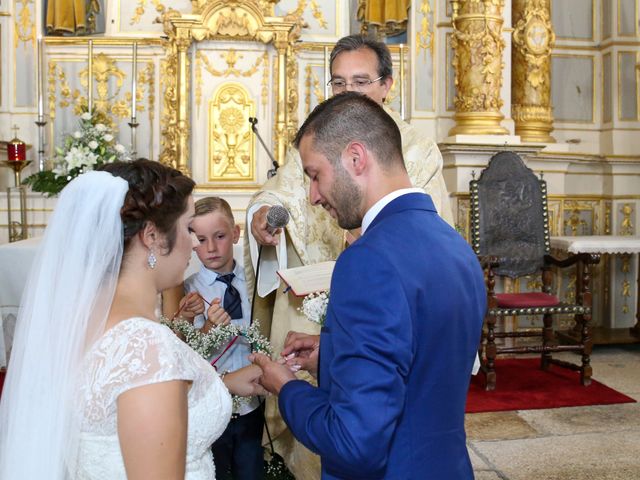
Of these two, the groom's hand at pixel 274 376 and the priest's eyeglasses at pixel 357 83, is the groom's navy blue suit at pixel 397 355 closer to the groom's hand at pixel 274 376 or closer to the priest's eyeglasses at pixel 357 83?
the groom's hand at pixel 274 376

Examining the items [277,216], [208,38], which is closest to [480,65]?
[208,38]

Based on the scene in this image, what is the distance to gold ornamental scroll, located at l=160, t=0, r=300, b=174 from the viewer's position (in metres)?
6.84

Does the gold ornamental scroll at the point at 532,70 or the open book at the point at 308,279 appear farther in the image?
the gold ornamental scroll at the point at 532,70

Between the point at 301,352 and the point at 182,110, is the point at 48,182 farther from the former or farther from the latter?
the point at 301,352

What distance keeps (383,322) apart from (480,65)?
18.7ft

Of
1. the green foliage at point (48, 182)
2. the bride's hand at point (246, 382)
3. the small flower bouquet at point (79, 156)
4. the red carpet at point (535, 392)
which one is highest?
the small flower bouquet at point (79, 156)

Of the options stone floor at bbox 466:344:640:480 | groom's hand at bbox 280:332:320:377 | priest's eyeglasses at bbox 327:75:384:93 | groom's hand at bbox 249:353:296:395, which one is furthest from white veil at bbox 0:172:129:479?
stone floor at bbox 466:344:640:480

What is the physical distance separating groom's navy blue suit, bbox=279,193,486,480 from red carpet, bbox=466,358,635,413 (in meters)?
3.66

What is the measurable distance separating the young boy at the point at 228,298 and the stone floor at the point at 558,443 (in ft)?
4.56

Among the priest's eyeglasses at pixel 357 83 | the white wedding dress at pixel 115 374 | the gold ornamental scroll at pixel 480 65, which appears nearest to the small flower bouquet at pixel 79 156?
the gold ornamental scroll at pixel 480 65

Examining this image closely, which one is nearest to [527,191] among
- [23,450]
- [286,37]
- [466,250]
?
[286,37]

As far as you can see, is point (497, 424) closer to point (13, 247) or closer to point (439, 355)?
point (13, 247)

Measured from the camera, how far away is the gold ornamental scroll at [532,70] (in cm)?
741

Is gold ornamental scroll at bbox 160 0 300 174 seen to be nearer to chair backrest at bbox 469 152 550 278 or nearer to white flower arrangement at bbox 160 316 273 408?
chair backrest at bbox 469 152 550 278
